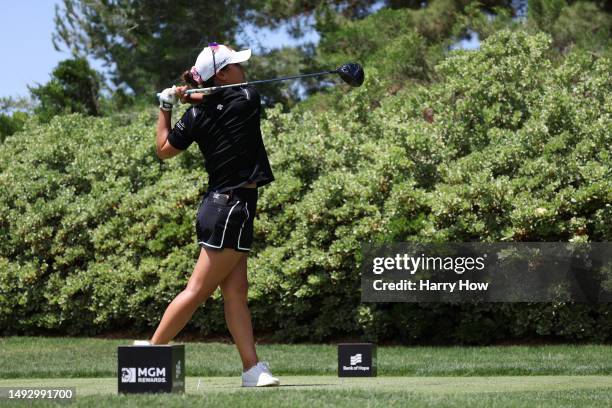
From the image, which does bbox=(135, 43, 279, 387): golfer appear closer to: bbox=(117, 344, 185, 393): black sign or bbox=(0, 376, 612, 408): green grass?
bbox=(0, 376, 612, 408): green grass

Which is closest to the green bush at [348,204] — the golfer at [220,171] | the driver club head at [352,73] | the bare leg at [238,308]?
the driver club head at [352,73]

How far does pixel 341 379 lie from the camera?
6.79m

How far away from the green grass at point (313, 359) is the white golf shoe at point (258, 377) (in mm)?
2191

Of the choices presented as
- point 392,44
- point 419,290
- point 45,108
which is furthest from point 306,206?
point 45,108

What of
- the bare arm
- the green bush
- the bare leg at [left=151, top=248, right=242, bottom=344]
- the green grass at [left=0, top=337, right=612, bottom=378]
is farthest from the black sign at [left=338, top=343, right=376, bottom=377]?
the green bush

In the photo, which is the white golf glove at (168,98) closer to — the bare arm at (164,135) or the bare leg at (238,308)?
the bare arm at (164,135)

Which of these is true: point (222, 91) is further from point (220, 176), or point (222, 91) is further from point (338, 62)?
point (338, 62)

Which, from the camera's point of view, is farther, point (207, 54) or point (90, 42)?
point (90, 42)

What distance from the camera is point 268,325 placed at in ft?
39.8

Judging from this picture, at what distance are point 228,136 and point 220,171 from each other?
212 millimetres

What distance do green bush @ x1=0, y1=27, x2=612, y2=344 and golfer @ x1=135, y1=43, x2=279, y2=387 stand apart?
16.6 ft

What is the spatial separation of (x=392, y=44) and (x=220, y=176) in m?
13.8

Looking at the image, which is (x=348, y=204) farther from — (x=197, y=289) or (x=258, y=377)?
(x=197, y=289)

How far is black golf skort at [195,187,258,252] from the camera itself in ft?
19.3
